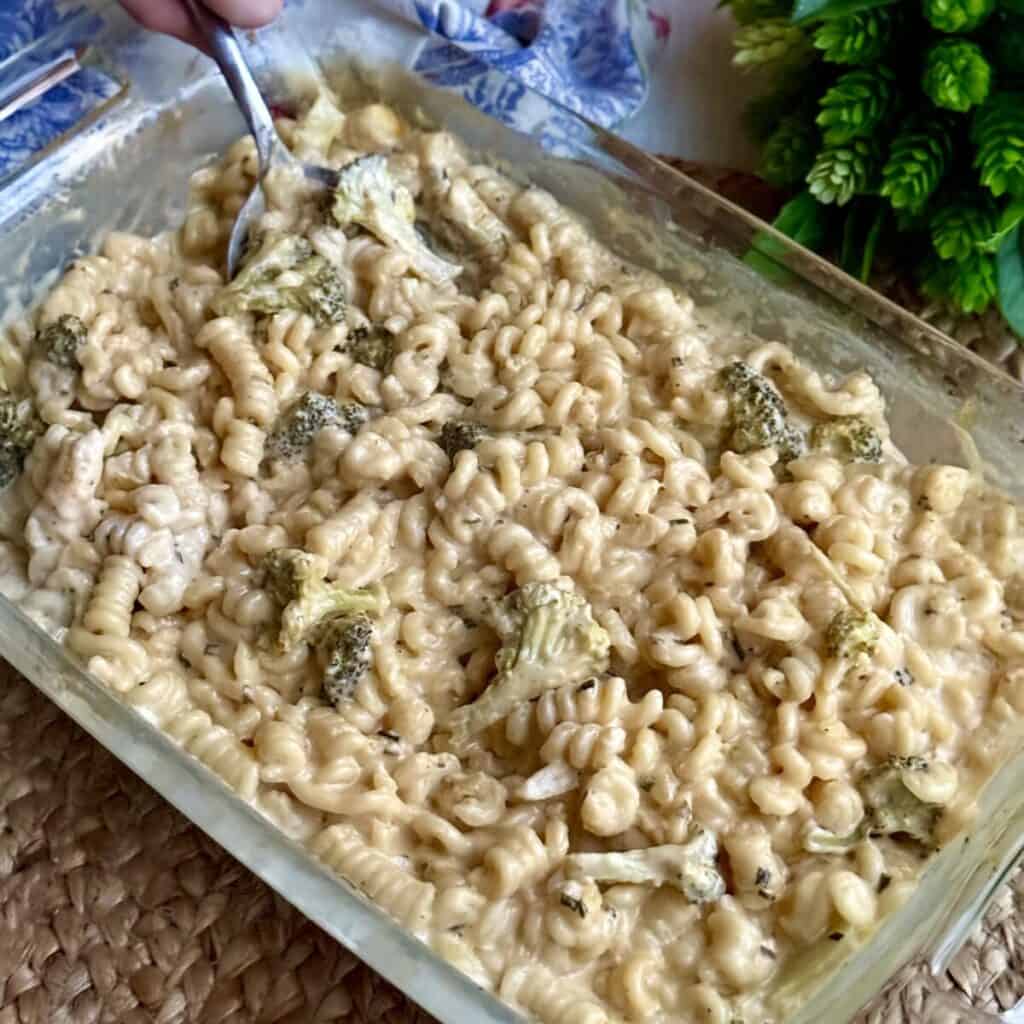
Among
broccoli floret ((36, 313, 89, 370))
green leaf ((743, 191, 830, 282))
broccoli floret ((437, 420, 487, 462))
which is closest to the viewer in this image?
broccoli floret ((437, 420, 487, 462))

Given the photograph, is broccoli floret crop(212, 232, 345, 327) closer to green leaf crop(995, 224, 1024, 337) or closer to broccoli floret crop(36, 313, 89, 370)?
broccoli floret crop(36, 313, 89, 370)

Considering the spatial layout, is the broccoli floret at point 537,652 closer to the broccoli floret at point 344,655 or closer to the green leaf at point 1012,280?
the broccoli floret at point 344,655

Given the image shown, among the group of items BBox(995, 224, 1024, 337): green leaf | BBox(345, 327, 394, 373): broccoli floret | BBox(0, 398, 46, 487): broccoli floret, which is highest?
BBox(995, 224, 1024, 337): green leaf

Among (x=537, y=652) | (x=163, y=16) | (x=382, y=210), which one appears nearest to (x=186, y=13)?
(x=163, y=16)

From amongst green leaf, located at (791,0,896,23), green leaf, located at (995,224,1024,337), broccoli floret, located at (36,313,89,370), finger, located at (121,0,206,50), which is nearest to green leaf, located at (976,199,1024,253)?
green leaf, located at (995,224,1024,337)

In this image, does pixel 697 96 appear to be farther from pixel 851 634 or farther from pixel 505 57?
pixel 851 634

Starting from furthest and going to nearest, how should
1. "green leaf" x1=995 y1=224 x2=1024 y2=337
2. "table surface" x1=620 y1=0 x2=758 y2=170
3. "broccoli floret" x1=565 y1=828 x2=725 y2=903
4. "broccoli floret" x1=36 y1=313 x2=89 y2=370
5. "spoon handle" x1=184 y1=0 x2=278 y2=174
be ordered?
"table surface" x1=620 y1=0 x2=758 y2=170, "green leaf" x1=995 y1=224 x2=1024 y2=337, "spoon handle" x1=184 y1=0 x2=278 y2=174, "broccoli floret" x1=36 y1=313 x2=89 y2=370, "broccoli floret" x1=565 y1=828 x2=725 y2=903

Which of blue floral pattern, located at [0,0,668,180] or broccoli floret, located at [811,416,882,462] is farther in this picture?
blue floral pattern, located at [0,0,668,180]

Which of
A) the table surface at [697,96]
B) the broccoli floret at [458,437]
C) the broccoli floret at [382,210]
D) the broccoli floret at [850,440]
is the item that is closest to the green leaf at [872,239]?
the table surface at [697,96]
